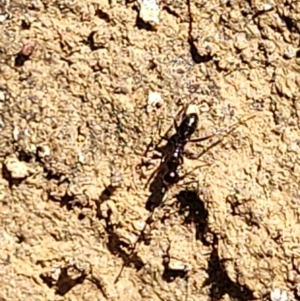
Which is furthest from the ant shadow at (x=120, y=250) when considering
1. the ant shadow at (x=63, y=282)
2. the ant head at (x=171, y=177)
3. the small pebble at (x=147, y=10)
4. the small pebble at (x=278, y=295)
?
the small pebble at (x=147, y=10)

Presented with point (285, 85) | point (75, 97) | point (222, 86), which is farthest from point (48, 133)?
point (285, 85)

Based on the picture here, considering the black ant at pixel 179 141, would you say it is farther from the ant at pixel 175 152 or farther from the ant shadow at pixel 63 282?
the ant shadow at pixel 63 282

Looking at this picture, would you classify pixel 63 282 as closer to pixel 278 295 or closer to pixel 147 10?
pixel 278 295

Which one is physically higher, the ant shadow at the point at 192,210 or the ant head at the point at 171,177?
the ant head at the point at 171,177

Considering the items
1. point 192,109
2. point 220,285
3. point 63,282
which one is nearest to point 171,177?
point 192,109

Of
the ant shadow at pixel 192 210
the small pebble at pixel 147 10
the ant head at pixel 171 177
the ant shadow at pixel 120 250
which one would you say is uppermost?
the small pebble at pixel 147 10

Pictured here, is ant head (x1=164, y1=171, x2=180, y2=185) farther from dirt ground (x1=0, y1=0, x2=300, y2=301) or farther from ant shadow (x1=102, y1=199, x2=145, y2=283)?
ant shadow (x1=102, y1=199, x2=145, y2=283)
